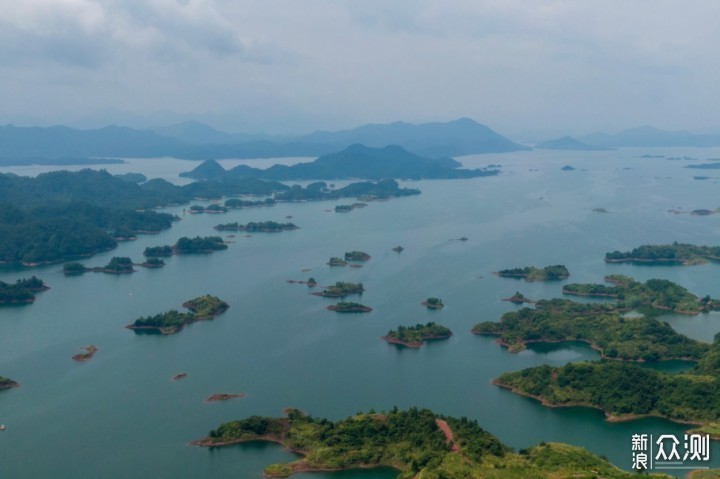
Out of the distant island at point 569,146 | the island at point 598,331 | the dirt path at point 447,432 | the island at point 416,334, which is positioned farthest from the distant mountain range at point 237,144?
the dirt path at point 447,432

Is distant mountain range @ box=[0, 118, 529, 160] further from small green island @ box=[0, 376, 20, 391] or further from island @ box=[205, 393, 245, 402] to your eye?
island @ box=[205, 393, 245, 402]

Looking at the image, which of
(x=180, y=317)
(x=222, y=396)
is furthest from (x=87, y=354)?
(x=222, y=396)

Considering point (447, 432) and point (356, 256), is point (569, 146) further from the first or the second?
point (447, 432)

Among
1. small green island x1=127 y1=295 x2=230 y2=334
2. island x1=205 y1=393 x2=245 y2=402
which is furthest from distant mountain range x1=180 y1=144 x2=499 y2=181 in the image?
island x1=205 y1=393 x2=245 y2=402

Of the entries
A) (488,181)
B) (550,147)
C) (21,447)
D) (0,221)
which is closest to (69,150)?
(488,181)

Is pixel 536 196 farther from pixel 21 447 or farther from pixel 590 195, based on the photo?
pixel 21 447

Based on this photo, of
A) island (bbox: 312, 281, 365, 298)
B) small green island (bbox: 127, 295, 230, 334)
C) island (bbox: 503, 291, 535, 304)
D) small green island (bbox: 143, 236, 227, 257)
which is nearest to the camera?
small green island (bbox: 127, 295, 230, 334)

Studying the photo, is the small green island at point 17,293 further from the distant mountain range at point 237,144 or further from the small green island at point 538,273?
the distant mountain range at point 237,144
